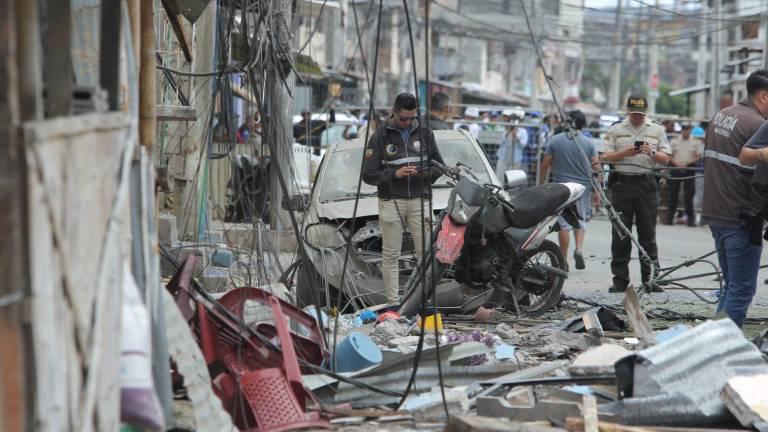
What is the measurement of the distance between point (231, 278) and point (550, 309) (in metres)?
2.99

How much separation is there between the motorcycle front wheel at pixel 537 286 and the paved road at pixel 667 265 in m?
1.29

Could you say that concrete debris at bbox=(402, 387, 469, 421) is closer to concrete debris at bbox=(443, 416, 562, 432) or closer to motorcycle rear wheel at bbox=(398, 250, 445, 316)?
A: concrete debris at bbox=(443, 416, 562, 432)

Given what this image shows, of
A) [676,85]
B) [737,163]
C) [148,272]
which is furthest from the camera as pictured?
[676,85]

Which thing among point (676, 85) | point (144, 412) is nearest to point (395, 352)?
point (144, 412)

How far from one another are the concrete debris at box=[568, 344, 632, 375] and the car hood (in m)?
3.88

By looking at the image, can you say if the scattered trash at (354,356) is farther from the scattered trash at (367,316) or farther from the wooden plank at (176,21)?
the wooden plank at (176,21)

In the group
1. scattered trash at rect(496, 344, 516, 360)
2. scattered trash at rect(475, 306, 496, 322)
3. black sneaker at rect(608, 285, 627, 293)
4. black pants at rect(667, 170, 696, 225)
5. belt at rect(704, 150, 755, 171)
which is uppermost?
belt at rect(704, 150, 755, 171)

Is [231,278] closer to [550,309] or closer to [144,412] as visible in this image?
[550,309]

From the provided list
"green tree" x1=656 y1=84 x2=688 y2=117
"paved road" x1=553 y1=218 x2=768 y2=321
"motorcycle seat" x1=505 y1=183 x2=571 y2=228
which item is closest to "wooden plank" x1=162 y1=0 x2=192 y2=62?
"motorcycle seat" x1=505 y1=183 x2=571 y2=228

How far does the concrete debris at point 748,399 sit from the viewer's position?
525 cm

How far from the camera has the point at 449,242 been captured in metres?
9.05

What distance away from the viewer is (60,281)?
3.86 meters

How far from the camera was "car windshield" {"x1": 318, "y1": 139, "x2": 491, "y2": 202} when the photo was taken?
1065cm

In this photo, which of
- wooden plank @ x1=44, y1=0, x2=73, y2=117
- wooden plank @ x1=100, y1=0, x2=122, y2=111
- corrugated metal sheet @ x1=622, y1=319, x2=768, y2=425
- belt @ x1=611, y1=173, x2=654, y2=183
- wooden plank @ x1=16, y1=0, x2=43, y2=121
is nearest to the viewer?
wooden plank @ x1=16, y1=0, x2=43, y2=121
